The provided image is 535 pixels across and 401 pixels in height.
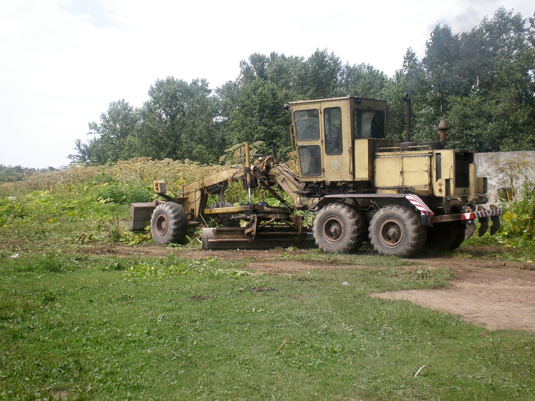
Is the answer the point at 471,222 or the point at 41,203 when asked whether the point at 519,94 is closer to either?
the point at 471,222

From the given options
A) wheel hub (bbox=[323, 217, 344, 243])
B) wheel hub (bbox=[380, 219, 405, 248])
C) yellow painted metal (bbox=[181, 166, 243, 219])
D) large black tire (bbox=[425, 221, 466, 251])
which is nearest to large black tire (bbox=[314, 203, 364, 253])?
wheel hub (bbox=[323, 217, 344, 243])

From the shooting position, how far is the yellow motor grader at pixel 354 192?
1037cm

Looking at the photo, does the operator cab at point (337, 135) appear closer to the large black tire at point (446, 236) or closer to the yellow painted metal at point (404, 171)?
the yellow painted metal at point (404, 171)

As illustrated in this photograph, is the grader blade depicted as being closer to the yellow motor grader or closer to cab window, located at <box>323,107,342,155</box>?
the yellow motor grader

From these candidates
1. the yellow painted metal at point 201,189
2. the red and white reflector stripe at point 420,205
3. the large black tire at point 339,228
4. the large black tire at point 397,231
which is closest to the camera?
the red and white reflector stripe at point 420,205

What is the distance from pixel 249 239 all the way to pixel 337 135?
3375 millimetres

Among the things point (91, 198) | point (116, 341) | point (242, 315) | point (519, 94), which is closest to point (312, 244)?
point (242, 315)

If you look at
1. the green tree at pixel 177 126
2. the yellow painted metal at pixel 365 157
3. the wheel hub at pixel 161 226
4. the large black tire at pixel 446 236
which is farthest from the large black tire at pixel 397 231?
the green tree at pixel 177 126

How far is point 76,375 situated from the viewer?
420 centimetres

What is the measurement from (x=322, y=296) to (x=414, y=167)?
4864mm

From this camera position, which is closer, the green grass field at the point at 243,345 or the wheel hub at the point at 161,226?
the green grass field at the point at 243,345

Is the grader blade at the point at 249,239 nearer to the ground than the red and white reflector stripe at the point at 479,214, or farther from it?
nearer to the ground

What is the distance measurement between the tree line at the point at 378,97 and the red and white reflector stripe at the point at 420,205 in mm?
8317

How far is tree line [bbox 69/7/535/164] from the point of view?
96.1 ft
